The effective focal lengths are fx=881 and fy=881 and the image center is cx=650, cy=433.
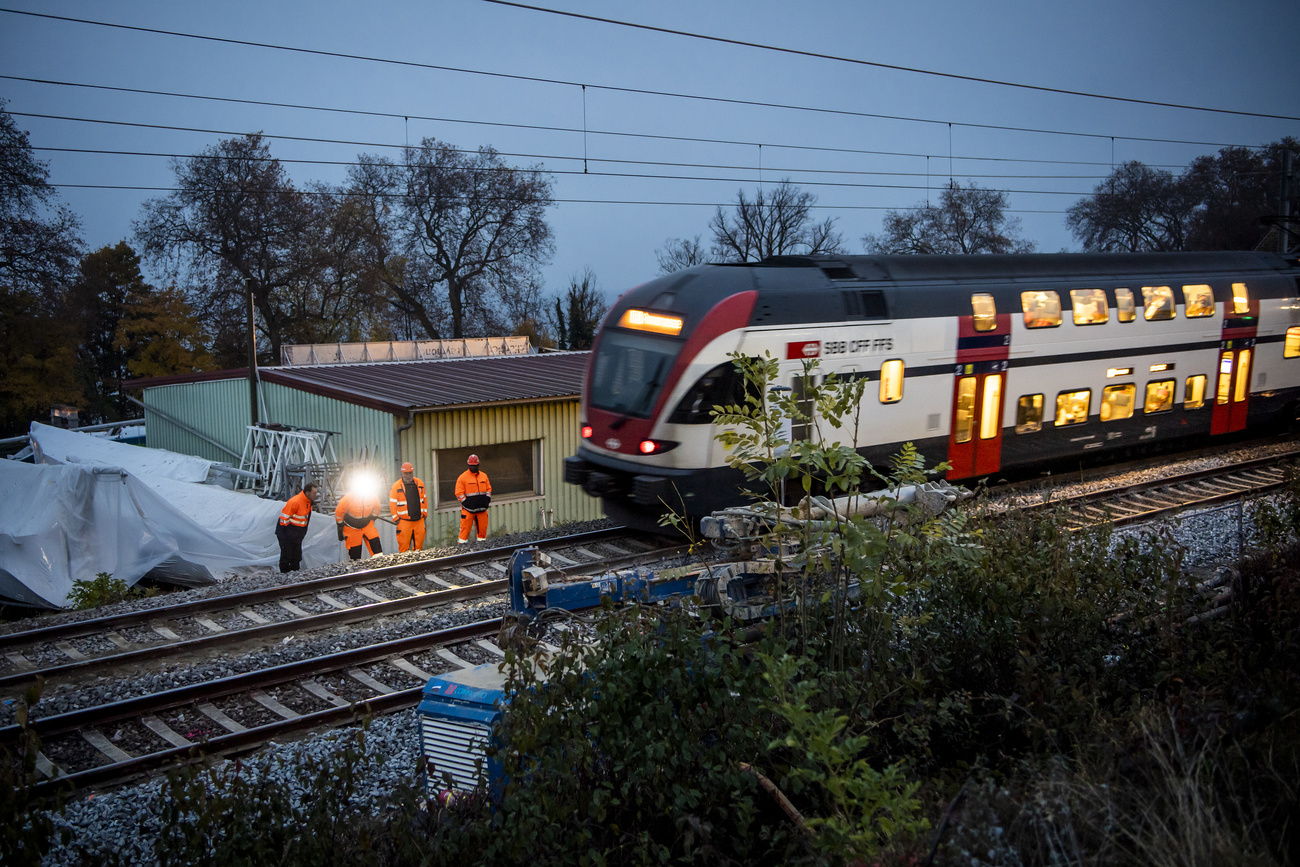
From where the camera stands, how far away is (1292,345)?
16.6 meters

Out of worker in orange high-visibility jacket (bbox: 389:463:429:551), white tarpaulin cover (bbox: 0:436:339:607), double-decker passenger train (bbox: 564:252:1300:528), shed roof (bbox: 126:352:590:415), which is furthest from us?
shed roof (bbox: 126:352:590:415)

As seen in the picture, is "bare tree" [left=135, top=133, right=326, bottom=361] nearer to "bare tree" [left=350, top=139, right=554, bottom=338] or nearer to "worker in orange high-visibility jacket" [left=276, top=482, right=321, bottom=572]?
"bare tree" [left=350, top=139, right=554, bottom=338]

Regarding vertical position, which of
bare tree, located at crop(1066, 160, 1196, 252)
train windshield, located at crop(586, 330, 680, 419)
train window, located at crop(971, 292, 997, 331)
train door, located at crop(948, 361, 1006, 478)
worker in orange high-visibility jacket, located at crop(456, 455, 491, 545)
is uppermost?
bare tree, located at crop(1066, 160, 1196, 252)

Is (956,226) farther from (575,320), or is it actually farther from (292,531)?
(292,531)

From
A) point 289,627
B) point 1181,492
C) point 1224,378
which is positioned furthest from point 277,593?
point 1224,378

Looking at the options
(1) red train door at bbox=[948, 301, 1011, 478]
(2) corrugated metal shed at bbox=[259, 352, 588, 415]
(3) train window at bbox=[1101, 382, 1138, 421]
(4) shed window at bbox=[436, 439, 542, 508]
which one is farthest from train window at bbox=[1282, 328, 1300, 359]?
(4) shed window at bbox=[436, 439, 542, 508]

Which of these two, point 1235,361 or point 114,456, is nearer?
point 1235,361

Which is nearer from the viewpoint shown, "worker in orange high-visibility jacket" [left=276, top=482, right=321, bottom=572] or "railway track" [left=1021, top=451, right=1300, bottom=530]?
"railway track" [left=1021, top=451, right=1300, bottom=530]

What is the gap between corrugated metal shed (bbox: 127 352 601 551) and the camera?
1695 cm

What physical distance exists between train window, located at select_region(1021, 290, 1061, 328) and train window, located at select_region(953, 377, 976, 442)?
143cm

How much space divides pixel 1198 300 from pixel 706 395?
10075 mm

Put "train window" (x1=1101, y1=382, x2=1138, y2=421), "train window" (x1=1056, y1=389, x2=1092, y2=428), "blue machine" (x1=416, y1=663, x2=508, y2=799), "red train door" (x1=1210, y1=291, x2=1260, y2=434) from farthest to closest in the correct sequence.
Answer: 1. "red train door" (x1=1210, y1=291, x2=1260, y2=434)
2. "train window" (x1=1101, y1=382, x2=1138, y2=421)
3. "train window" (x1=1056, y1=389, x2=1092, y2=428)
4. "blue machine" (x1=416, y1=663, x2=508, y2=799)

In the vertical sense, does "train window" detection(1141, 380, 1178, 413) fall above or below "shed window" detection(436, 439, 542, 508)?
above

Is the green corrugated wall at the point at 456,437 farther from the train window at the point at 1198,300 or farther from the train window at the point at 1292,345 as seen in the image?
the train window at the point at 1292,345
